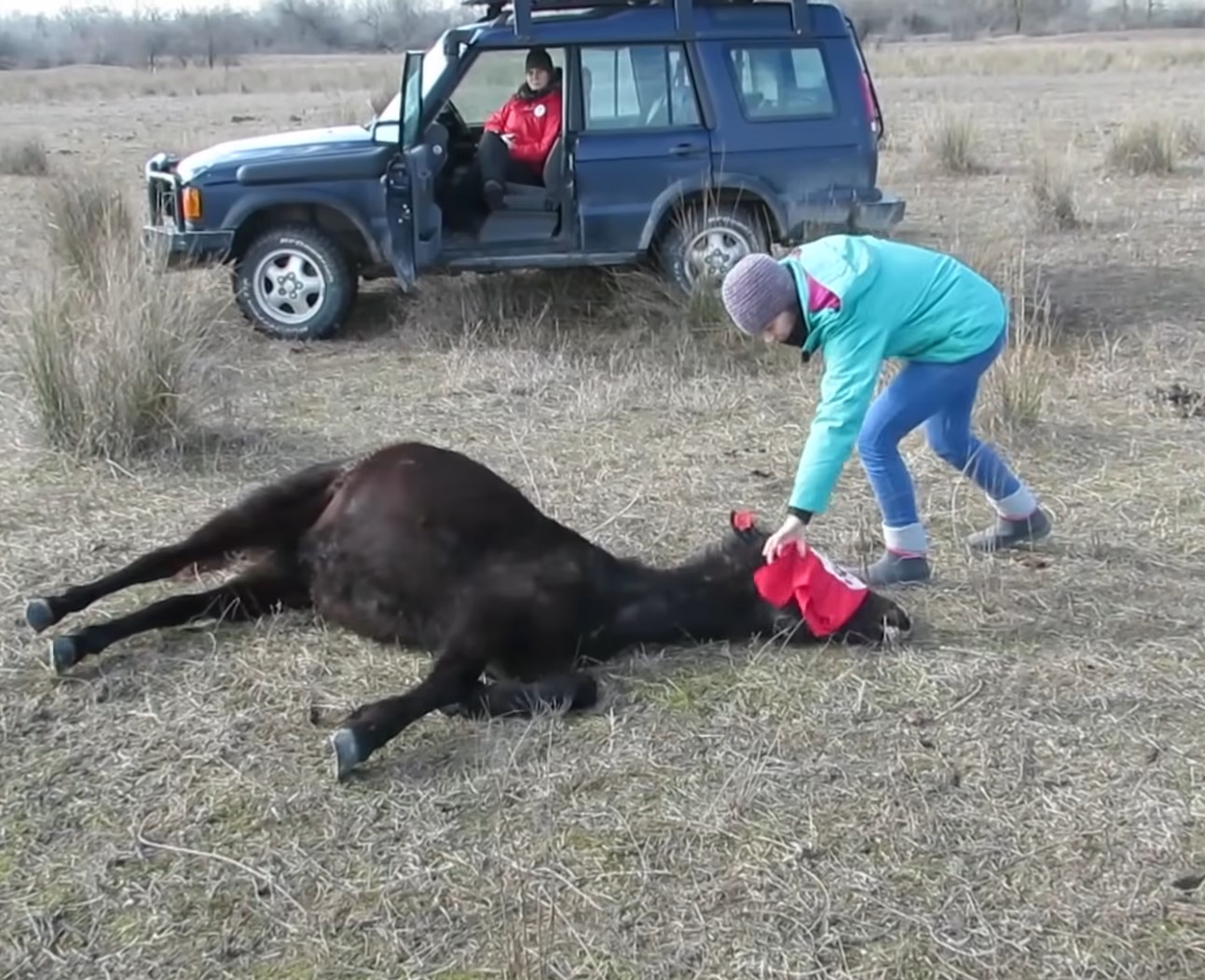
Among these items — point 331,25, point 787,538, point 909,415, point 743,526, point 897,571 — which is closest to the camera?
point 787,538

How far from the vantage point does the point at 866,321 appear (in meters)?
4.25

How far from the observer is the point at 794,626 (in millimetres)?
4277

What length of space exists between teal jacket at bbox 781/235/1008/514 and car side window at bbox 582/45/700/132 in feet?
13.9

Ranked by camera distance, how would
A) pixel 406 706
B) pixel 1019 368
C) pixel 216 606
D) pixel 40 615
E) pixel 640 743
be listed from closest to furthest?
pixel 406 706, pixel 640 743, pixel 40 615, pixel 216 606, pixel 1019 368

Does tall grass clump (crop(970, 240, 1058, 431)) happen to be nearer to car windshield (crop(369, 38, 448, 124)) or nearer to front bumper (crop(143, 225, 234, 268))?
car windshield (crop(369, 38, 448, 124))

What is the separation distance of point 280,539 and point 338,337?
430 centimetres

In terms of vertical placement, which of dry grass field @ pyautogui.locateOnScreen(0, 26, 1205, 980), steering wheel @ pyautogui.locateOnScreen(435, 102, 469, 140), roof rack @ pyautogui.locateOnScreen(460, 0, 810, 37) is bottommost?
dry grass field @ pyautogui.locateOnScreen(0, 26, 1205, 980)

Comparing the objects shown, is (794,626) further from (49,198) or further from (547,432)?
(49,198)

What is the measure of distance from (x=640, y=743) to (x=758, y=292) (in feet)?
4.45

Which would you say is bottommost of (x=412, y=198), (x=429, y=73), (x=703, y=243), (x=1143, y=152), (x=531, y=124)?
(x=703, y=243)

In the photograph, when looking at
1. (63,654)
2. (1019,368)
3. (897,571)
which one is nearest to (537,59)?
(1019,368)

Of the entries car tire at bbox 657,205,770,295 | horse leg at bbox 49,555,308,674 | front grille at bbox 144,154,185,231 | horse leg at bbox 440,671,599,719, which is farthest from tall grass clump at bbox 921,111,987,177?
horse leg at bbox 440,671,599,719

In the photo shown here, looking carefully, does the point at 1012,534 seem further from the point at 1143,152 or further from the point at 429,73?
the point at 1143,152

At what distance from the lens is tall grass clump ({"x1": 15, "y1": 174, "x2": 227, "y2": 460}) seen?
593 cm
